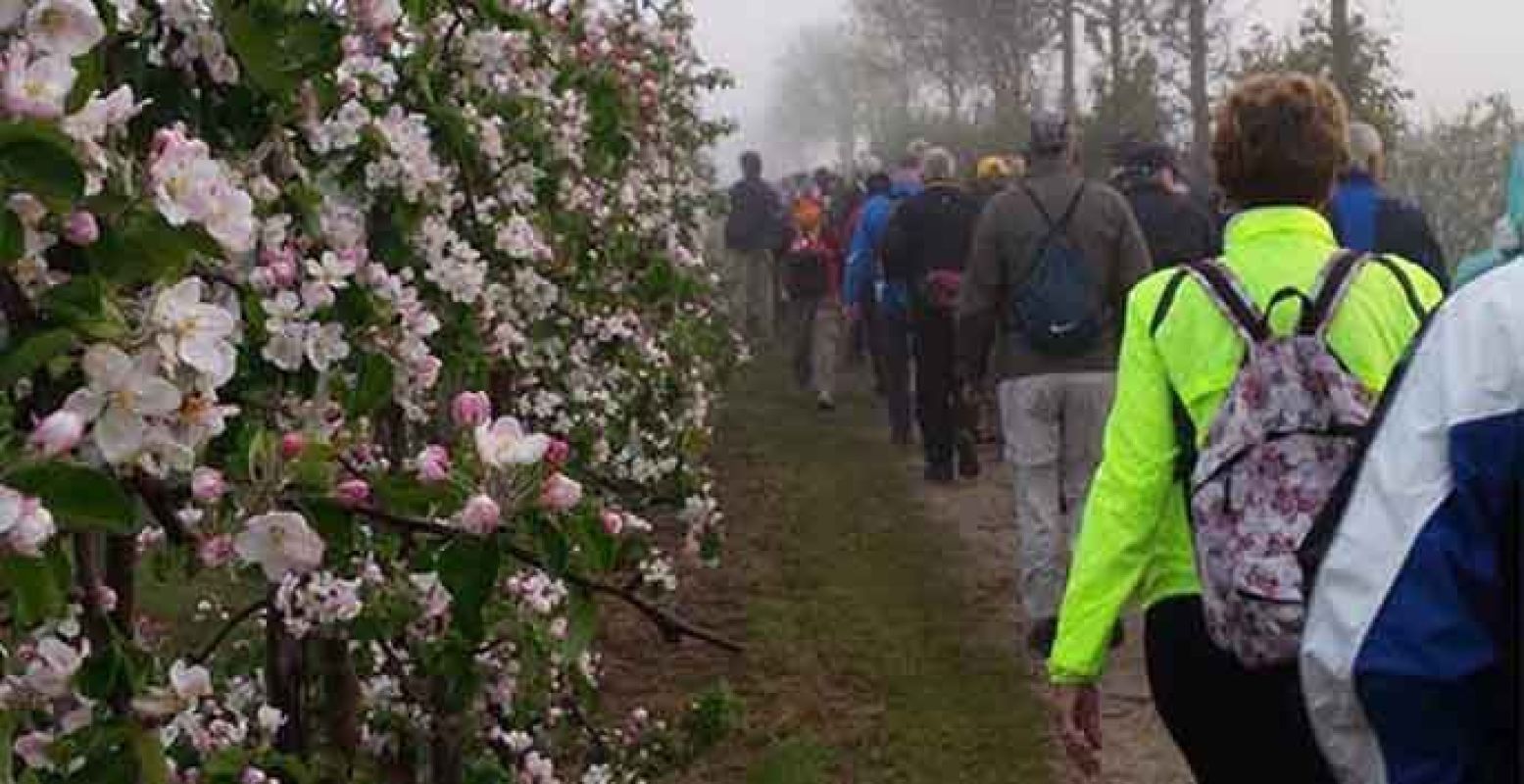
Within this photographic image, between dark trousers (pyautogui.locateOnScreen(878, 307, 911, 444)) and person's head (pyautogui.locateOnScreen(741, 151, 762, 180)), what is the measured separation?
3.70m

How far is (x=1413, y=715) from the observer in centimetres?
165

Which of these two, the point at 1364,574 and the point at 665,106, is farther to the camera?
the point at 665,106

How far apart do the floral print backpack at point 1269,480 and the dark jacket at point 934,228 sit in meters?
6.50

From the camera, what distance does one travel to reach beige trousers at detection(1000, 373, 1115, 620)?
6148mm

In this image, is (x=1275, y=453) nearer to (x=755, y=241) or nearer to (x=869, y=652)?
(x=869, y=652)

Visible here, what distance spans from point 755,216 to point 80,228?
1510cm

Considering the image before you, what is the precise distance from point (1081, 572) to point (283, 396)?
138 centimetres

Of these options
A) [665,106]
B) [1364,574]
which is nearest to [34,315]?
[1364,574]

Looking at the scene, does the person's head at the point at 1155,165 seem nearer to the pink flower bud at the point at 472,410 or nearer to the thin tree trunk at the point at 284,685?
the thin tree trunk at the point at 284,685

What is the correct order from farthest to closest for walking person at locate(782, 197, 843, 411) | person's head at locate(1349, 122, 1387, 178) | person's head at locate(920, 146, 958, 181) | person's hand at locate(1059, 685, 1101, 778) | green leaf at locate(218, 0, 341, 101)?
walking person at locate(782, 197, 843, 411), person's head at locate(920, 146, 958, 181), person's head at locate(1349, 122, 1387, 178), person's hand at locate(1059, 685, 1101, 778), green leaf at locate(218, 0, 341, 101)

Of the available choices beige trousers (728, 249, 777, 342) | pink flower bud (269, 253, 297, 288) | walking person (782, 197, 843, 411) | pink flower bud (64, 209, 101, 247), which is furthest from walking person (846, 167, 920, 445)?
pink flower bud (64, 209, 101, 247)

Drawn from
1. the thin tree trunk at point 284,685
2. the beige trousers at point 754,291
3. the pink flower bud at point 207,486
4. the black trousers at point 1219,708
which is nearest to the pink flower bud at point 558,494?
the pink flower bud at point 207,486

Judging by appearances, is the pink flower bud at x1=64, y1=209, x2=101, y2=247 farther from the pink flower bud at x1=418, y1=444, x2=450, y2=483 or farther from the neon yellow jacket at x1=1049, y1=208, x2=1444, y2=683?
the neon yellow jacket at x1=1049, y1=208, x2=1444, y2=683

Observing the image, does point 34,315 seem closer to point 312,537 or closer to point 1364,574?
point 312,537
